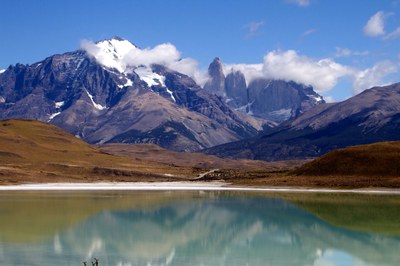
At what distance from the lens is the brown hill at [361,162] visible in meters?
145

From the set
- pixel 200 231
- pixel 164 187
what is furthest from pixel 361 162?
pixel 200 231

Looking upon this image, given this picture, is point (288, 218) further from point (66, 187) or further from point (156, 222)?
point (66, 187)

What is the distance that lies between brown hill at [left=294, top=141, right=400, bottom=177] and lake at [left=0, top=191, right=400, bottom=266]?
1456 inches

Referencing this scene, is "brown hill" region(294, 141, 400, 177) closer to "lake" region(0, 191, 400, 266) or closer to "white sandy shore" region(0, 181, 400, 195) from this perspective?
"white sandy shore" region(0, 181, 400, 195)

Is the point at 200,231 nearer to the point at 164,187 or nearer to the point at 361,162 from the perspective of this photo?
the point at 164,187

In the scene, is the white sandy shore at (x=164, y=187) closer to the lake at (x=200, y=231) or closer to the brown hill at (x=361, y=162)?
the brown hill at (x=361, y=162)

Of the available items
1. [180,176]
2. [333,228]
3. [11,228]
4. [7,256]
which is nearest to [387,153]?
[180,176]

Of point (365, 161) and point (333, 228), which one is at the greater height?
point (365, 161)

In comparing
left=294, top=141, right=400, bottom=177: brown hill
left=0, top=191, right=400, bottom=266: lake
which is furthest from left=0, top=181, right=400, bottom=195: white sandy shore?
left=0, top=191, right=400, bottom=266: lake

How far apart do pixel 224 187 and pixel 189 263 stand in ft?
347

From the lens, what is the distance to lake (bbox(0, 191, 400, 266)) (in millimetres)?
48625

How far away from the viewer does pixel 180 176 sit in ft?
649

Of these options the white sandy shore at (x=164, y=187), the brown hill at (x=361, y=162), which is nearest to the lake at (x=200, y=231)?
the white sandy shore at (x=164, y=187)

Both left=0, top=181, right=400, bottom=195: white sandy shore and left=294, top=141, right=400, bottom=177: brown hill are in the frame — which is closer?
left=0, top=181, right=400, bottom=195: white sandy shore
